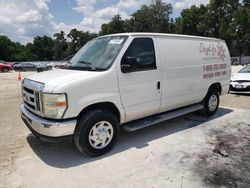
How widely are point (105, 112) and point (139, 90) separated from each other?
0.86m

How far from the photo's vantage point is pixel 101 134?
185 inches

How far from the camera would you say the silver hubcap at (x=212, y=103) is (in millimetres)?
7184

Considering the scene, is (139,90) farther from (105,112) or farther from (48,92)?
(48,92)

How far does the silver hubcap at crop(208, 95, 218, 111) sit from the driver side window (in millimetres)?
2614

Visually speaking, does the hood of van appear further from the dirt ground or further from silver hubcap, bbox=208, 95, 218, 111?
silver hubcap, bbox=208, 95, 218, 111

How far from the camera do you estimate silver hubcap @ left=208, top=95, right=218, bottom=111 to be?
718 cm

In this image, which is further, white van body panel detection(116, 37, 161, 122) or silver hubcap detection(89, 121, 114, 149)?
white van body panel detection(116, 37, 161, 122)

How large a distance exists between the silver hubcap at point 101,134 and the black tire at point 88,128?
0.18 ft

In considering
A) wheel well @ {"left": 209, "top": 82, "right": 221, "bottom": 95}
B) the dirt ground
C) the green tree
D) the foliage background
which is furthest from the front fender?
the green tree

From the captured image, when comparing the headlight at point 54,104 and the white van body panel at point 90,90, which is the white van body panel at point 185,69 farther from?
the headlight at point 54,104

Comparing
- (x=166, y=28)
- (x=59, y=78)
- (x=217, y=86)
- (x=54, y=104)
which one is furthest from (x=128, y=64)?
(x=166, y=28)

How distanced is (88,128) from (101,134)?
33 centimetres

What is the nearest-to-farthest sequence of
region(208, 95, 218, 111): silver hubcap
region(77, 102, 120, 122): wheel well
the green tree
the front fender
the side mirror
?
the front fender < region(77, 102, 120, 122): wheel well < the side mirror < region(208, 95, 218, 111): silver hubcap < the green tree

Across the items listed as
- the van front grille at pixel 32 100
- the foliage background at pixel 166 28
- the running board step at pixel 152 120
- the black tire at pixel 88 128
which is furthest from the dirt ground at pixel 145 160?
the foliage background at pixel 166 28
